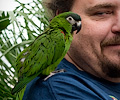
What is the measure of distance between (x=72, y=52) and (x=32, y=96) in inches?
13.9

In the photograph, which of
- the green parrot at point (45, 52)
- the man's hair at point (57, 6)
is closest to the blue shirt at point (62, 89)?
the green parrot at point (45, 52)

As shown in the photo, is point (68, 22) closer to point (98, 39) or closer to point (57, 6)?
point (98, 39)

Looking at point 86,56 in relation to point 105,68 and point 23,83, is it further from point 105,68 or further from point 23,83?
point 23,83

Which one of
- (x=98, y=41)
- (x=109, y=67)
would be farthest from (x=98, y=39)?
(x=109, y=67)

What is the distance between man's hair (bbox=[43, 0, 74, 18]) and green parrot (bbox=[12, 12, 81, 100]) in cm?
22

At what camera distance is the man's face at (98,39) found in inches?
40.1

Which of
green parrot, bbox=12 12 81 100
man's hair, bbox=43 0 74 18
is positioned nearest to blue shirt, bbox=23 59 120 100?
green parrot, bbox=12 12 81 100

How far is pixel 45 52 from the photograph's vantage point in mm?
837

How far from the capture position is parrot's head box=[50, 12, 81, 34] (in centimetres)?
88

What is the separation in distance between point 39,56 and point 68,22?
0.61ft

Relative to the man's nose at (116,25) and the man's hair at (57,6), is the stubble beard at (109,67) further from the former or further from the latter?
the man's hair at (57,6)

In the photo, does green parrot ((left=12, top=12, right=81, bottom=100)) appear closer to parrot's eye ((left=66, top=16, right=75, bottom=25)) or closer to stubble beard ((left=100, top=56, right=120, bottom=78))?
parrot's eye ((left=66, top=16, right=75, bottom=25))

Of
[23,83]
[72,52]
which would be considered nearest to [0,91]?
[72,52]

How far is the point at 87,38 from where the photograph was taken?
1.05 metres
